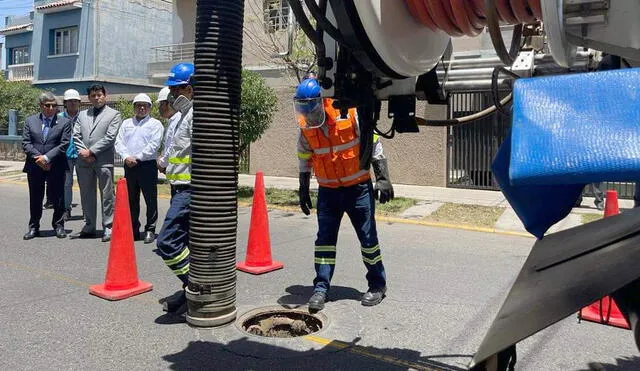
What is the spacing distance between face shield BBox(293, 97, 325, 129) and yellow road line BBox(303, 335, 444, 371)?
157 cm

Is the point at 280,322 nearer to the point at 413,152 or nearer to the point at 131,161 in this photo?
the point at 131,161

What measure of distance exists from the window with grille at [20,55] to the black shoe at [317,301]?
113 feet

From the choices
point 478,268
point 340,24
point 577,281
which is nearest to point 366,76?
point 340,24

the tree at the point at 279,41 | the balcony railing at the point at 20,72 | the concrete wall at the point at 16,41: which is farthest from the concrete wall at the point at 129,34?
the tree at the point at 279,41

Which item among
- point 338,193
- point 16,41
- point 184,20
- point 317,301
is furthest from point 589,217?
point 16,41

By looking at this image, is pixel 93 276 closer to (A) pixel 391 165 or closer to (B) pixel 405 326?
(B) pixel 405 326

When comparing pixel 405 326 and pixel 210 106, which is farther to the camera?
pixel 405 326

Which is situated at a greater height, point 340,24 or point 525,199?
point 340,24

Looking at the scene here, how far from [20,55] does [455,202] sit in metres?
32.1

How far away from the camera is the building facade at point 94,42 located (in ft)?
92.0

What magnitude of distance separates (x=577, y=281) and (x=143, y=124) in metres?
6.60

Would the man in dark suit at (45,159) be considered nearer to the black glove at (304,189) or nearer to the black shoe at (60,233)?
the black shoe at (60,233)

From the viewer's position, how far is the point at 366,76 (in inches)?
89.7

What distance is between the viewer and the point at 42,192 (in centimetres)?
746
